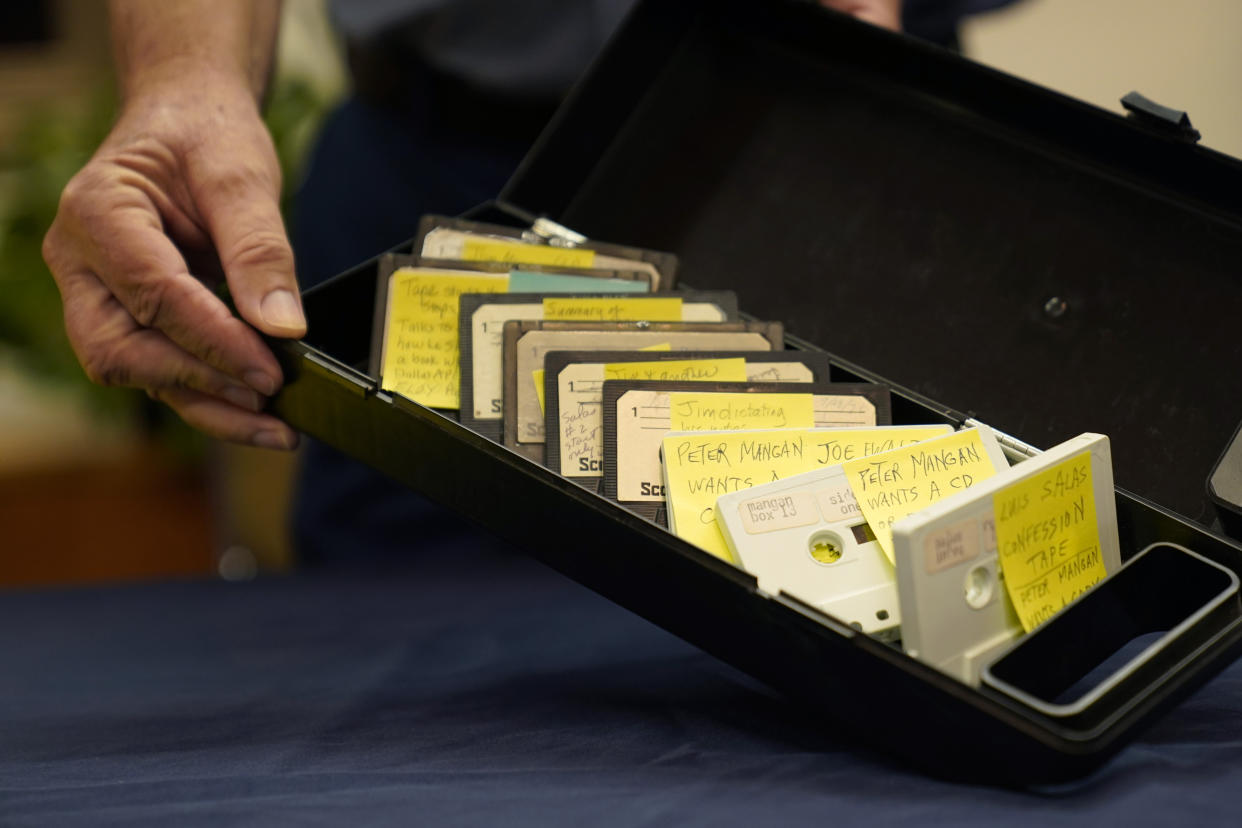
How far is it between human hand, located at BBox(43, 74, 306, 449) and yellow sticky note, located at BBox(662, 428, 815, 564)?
1.01 ft

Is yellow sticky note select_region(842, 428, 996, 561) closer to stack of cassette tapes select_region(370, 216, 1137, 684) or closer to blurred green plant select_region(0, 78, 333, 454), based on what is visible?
stack of cassette tapes select_region(370, 216, 1137, 684)

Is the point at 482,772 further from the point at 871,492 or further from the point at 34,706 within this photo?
the point at 34,706

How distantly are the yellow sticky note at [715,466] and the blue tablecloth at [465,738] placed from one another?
0.12 metres

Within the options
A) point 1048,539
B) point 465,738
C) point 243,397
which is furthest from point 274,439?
point 1048,539

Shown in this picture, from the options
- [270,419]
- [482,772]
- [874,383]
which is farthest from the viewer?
[270,419]

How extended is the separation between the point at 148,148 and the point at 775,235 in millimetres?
530

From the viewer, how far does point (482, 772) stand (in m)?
0.56

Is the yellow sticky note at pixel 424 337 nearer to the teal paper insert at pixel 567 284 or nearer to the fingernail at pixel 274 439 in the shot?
the teal paper insert at pixel 567 284

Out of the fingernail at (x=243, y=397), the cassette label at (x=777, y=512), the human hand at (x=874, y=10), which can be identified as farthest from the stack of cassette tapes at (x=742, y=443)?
the human hand at (x=874, y=10)

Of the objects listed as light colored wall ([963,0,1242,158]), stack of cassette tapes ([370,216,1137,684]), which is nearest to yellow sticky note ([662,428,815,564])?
stack of cassette tapes ([370,216,1137,684])

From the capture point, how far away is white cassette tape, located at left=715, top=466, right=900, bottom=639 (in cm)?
60

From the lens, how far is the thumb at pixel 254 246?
30.9 inches

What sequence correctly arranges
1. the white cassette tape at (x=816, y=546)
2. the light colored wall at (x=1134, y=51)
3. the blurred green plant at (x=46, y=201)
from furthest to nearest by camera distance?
Answer: the blurred green plant at (x=46, y=201)
the light colored wall at (x=1134, y=51)
the white cassette tape at (x=816, y=546)

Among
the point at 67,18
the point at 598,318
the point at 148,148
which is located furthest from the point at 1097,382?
the point at 67,18
